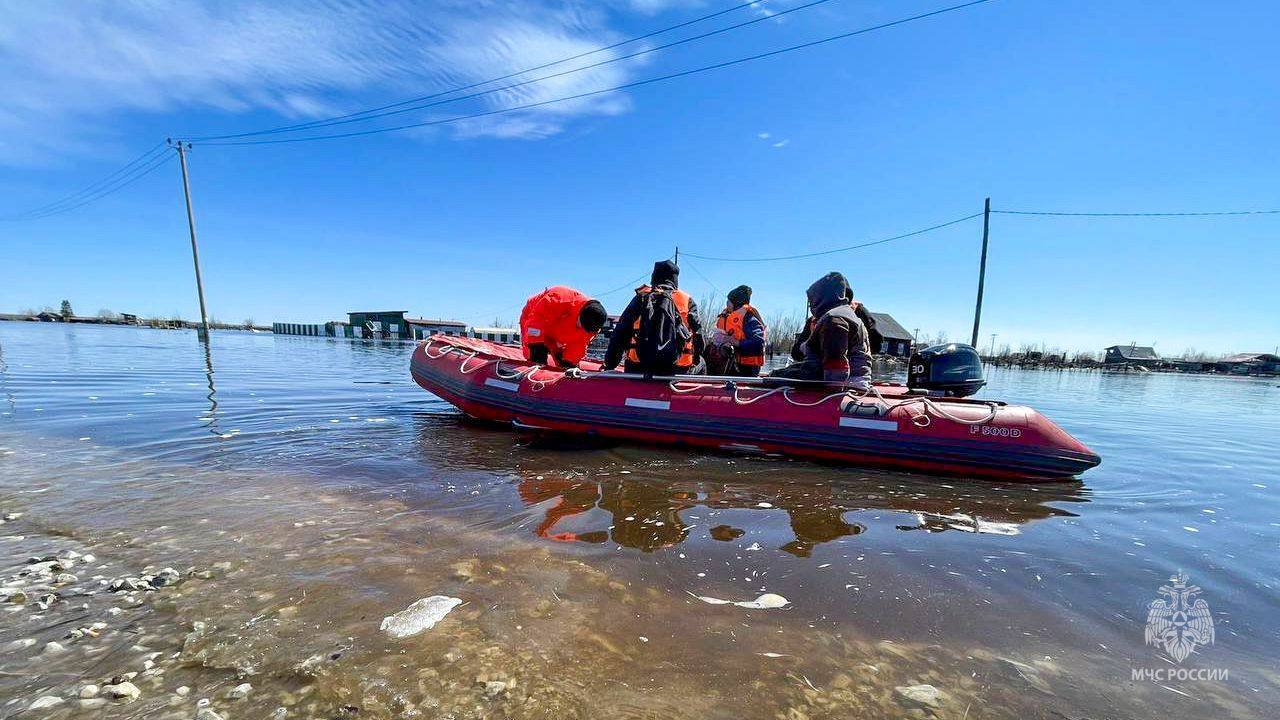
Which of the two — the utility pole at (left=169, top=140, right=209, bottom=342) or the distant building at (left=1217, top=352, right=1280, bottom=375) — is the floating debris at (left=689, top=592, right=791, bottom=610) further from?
the distant building at (left=1217, top=352, right=1280, bottom=375)

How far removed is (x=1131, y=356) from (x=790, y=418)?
250 feet

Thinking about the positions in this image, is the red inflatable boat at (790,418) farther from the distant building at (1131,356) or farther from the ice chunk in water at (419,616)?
the distant building at (1131,356)

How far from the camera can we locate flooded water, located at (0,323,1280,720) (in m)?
1.74

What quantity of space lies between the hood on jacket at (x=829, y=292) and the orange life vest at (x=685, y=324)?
5.35 ft

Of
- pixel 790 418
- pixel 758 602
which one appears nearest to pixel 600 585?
pixel 758 602

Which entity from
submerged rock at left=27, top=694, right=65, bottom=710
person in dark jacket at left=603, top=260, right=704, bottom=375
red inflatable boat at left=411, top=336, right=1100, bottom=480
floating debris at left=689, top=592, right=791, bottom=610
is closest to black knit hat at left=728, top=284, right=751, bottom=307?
person in dark jacket at left=603, top=260, right=704, bottom=375

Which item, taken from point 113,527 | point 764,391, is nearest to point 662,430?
point 764,391

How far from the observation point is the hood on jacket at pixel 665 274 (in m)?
6.43

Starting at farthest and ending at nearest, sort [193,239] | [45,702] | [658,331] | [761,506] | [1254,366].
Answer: [1254,366] → [193,239] → [658,331] → [761,506] → [45,702]

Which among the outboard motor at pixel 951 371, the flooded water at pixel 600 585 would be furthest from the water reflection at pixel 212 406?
the outboard motor at pixel 951 371

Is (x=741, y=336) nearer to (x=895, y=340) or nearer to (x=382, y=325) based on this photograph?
(x=895, y=340)

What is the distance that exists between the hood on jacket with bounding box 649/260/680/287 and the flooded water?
2.49 meters

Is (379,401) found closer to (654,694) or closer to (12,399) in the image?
(12,399)

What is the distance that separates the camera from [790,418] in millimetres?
5395
